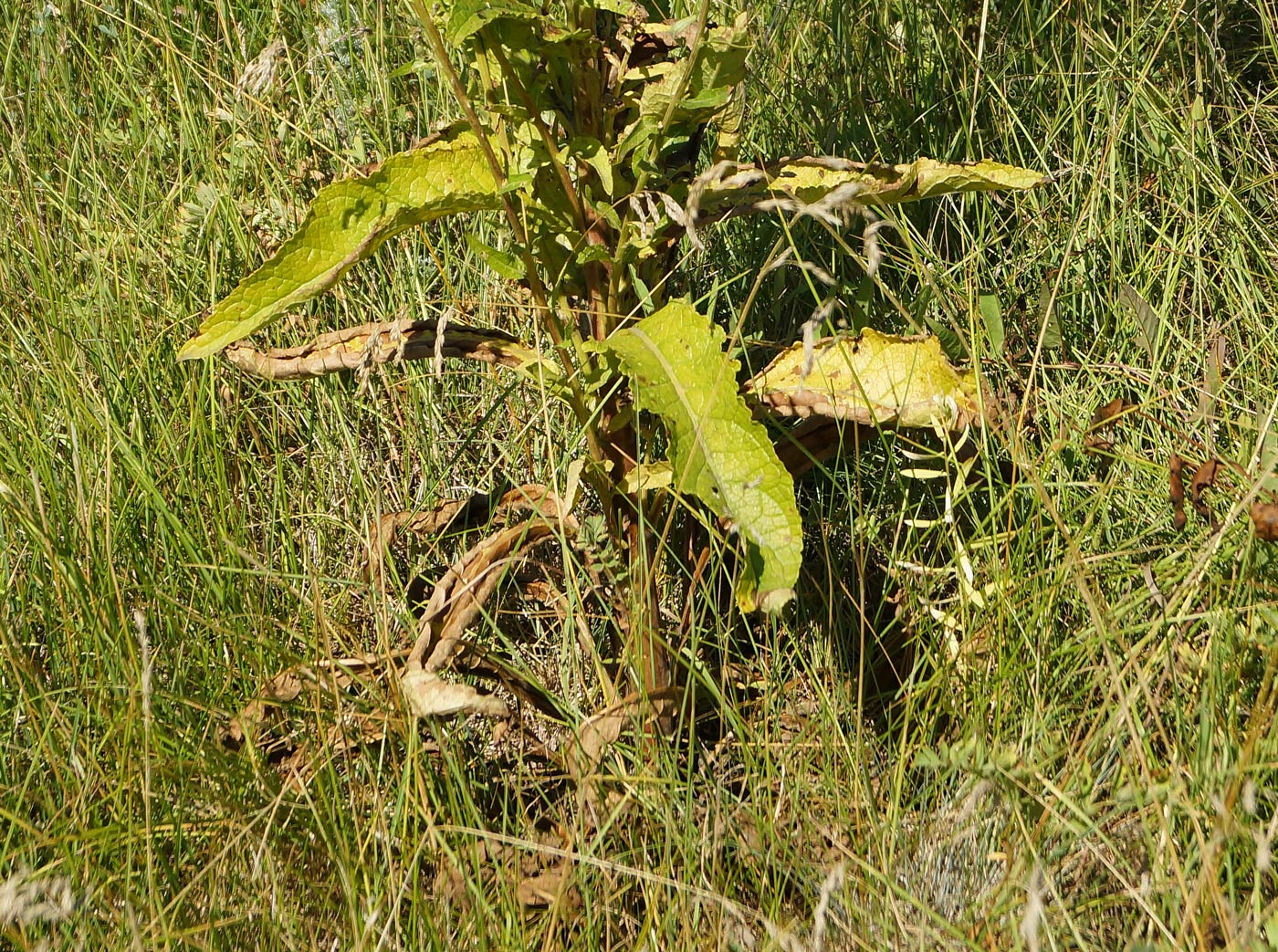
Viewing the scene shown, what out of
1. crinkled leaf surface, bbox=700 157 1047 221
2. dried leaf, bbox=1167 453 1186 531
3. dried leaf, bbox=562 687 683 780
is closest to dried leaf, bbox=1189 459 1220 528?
dried leaf, bbox=1167 453 1186 531

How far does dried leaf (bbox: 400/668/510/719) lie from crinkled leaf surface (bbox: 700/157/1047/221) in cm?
69

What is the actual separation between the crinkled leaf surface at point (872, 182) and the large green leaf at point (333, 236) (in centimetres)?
30

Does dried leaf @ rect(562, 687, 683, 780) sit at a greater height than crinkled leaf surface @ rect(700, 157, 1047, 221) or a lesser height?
lesser

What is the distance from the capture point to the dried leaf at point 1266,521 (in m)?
1.43

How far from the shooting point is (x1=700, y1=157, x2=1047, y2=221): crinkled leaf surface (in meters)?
1.50

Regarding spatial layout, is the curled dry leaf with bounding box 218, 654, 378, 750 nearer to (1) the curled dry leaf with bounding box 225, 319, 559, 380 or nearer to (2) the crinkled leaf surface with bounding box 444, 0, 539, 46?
(1) the curled dry leaf with bounding box 225, 319, 559, 380

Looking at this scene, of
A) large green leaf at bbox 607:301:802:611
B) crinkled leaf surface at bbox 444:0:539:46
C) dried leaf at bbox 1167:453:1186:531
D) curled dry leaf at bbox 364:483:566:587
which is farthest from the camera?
curled dry leaf at bbox 364:483:566:587

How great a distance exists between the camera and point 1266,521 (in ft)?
4.71

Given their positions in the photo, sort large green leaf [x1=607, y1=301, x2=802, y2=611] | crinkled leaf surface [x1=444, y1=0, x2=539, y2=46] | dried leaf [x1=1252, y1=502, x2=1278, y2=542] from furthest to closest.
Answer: dried leaf [x1=1252, y1=502, x2=1278, y2=542], large green leaf [x1=607, y1=301, x2=802, y2=611], crinkled leaf surface [x1=444, y1=0, x2=539, y2=46]

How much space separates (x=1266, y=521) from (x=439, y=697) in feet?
3.44

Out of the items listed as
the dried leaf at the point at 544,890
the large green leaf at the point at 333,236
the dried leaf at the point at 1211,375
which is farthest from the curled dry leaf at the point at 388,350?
the dried leaf at the point at 1211,375

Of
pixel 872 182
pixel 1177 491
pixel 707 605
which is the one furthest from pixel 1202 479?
pixel 707 605

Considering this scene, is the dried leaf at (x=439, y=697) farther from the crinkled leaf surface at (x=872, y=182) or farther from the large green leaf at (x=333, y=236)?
the crinkled leaf surface at (x=872, y=182)

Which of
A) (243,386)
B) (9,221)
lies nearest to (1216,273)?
(243,386)
